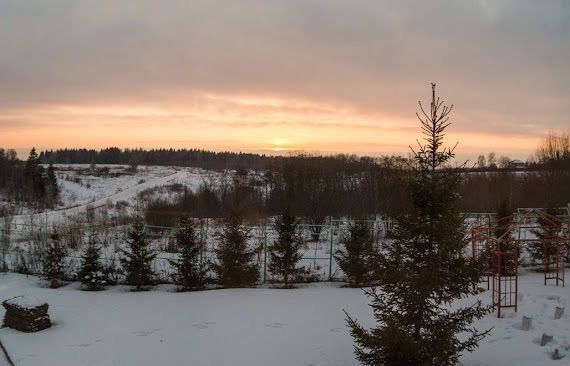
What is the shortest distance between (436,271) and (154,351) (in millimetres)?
6281

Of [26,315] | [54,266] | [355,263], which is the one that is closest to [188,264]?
[54,266]

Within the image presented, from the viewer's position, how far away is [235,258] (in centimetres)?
1448

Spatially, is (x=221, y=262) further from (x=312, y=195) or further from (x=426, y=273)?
(x=312, y=195)

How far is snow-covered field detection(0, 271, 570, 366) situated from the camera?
29.3ft

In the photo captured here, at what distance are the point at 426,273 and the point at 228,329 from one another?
5993 millimetres

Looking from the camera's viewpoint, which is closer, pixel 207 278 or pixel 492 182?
pixel 207 278

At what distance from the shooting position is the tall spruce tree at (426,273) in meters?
6.57

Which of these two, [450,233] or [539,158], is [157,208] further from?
[539,158]

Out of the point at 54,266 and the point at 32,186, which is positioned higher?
the point at 32,186

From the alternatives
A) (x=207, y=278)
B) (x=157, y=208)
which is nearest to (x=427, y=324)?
(x=207, y=278)

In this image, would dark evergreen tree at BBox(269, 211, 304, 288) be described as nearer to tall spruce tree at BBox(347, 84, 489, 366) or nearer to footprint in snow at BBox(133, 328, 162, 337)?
footprint in snow at BBox(133, 328, 162, 337)

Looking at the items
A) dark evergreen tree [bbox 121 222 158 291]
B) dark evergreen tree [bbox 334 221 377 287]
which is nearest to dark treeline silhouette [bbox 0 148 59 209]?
dark evergreen tree [bbox 121 222 158 291]

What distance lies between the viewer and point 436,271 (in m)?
6.49

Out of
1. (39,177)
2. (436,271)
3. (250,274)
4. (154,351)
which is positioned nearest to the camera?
(436,271)
